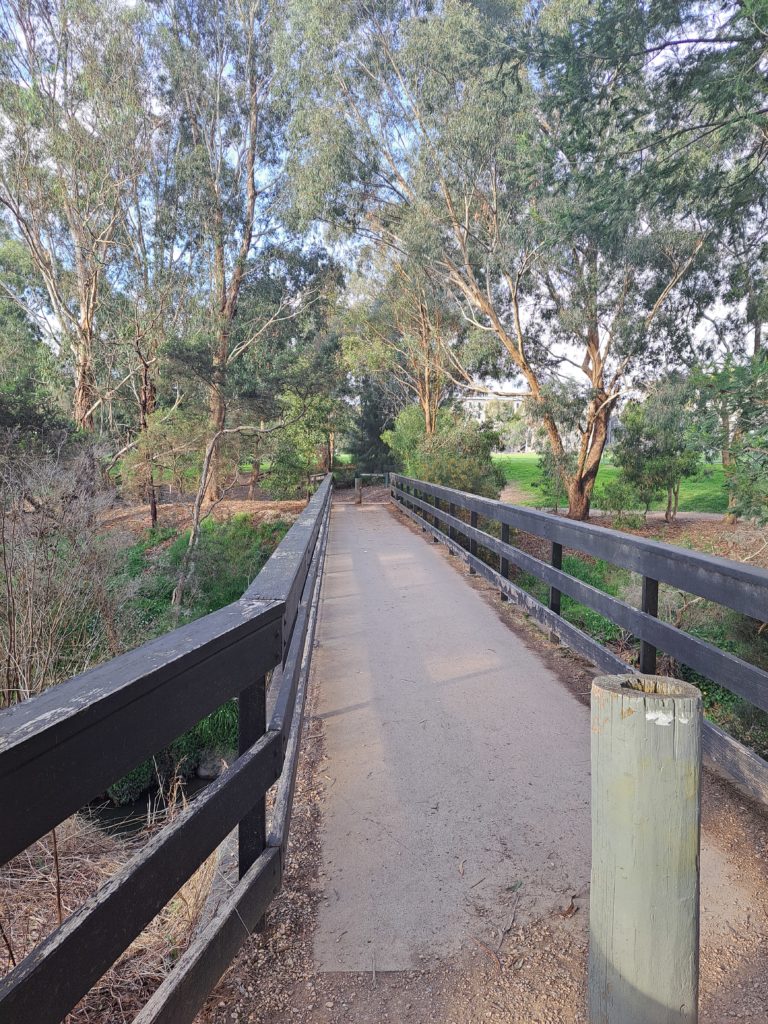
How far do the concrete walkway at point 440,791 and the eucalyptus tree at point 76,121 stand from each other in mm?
17034

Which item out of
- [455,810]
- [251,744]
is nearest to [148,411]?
[455,810]

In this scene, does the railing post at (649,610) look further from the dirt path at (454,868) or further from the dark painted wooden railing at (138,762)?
the dark painted wooden railing at (138,762)

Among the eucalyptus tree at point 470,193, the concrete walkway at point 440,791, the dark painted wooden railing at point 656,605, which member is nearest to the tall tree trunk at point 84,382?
the eucalyptus tree at point 470,193

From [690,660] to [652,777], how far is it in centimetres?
171

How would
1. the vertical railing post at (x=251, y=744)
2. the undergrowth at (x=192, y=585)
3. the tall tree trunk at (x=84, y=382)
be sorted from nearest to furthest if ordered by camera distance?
the vertical railing post at (x=251, y=744)
the undergrowth at (x=192, y=585)
the tall tree trunk at (x=84, y=382)

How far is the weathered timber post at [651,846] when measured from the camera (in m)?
1.39

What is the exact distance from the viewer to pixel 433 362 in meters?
24.6

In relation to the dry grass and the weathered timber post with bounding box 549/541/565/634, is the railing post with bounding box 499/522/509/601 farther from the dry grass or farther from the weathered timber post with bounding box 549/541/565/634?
the dry grass

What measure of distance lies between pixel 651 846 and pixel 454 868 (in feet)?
3.91

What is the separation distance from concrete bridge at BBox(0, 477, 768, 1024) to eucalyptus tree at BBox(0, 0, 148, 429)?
59.3ft

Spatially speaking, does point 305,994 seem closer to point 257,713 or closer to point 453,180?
point 257,713

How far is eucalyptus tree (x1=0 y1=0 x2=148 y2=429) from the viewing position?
18.5m

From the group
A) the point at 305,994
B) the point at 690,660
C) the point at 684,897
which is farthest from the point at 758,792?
the point at 305,994

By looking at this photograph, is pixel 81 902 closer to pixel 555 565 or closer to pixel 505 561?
pixel 555 565
